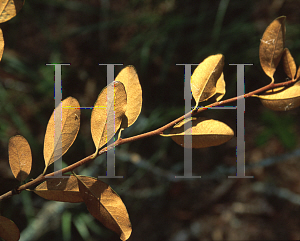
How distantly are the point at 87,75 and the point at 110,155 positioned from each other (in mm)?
434

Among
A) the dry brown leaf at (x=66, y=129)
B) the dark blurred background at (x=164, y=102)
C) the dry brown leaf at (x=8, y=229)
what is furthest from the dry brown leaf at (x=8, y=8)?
the dark blurred background at (x=164, y=102)

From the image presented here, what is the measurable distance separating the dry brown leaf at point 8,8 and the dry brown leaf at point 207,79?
228 mm

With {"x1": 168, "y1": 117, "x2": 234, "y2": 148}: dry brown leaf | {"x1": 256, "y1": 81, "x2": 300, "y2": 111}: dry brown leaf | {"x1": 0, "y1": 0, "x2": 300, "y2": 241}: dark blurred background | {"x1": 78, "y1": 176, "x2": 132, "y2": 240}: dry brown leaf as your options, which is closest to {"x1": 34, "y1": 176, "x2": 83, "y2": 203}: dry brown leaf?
{"x1": 78, "y1": 176, "x2": 132, "y2": 240}: dry brown leaf

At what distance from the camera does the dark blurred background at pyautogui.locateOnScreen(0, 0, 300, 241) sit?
1.03 m

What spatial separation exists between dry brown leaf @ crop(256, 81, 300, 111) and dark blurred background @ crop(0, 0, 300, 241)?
0.74 meters

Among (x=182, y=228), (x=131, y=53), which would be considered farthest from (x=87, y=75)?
(x=182, y=228)

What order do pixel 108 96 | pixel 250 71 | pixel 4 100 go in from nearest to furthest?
pixel 108 96, pixel 4 100, pixel 250 71

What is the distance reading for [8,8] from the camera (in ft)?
0.96

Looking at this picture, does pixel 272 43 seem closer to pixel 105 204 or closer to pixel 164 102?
pixel 105 204

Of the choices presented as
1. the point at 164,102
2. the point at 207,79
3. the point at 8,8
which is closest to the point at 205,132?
the point at 207,79

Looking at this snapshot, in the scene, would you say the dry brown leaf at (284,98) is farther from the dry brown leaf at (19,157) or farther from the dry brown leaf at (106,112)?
the dry brown leaf at (19,157)

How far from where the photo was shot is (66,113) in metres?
0.27

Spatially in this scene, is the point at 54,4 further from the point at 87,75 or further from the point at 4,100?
the point at 4,100

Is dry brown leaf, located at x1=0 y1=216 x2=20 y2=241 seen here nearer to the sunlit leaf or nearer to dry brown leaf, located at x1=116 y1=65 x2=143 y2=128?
dry brown leaf, located at x1=116 y1=65 x2=143 y2=128
